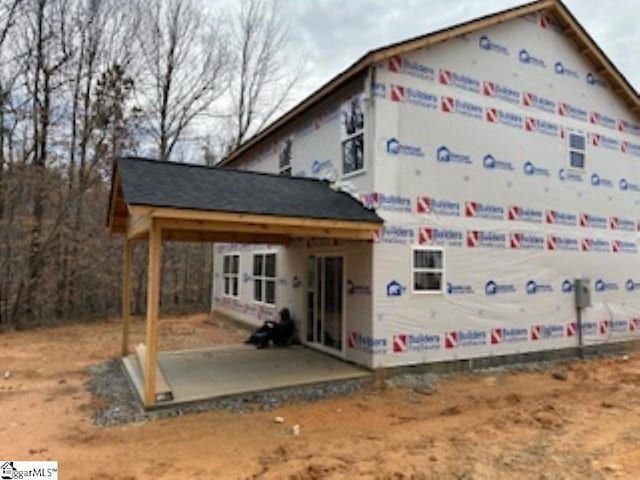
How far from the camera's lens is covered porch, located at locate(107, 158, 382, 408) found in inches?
259

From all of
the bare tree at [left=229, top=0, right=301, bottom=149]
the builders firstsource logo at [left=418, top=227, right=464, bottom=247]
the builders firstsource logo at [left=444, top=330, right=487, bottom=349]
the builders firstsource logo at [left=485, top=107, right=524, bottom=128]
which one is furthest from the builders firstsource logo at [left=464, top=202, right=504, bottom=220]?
the bare tree at [left=229, top=0, right=301, bottom=149]

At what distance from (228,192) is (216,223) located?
0.85 metres

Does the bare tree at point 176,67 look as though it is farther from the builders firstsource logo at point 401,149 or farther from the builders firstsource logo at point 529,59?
the builders firstsource logo at point 529,59

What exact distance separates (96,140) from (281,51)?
11761 millimetres

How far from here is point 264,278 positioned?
13234mm

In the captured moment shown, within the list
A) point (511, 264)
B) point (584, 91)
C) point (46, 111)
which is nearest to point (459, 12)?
point (584, 91)

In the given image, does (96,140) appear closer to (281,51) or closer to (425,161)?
(281,51)

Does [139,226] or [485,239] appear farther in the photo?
[485,239]

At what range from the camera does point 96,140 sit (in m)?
17.2

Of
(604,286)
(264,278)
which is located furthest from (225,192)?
(604,286)

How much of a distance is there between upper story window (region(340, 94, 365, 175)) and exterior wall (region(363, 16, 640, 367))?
49 centimetres

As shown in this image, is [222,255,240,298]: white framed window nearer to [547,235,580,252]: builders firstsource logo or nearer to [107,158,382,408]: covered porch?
[107,158,382,408]: covered porch

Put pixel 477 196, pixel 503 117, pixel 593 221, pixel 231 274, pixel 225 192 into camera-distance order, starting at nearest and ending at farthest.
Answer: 1. pixel 225 192
2. pixel 477 196
3. pixel 503 117
4. pixel 593 221
5. pixel 231 274

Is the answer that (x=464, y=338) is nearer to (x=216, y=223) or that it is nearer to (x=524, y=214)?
(x=524, y=214)
